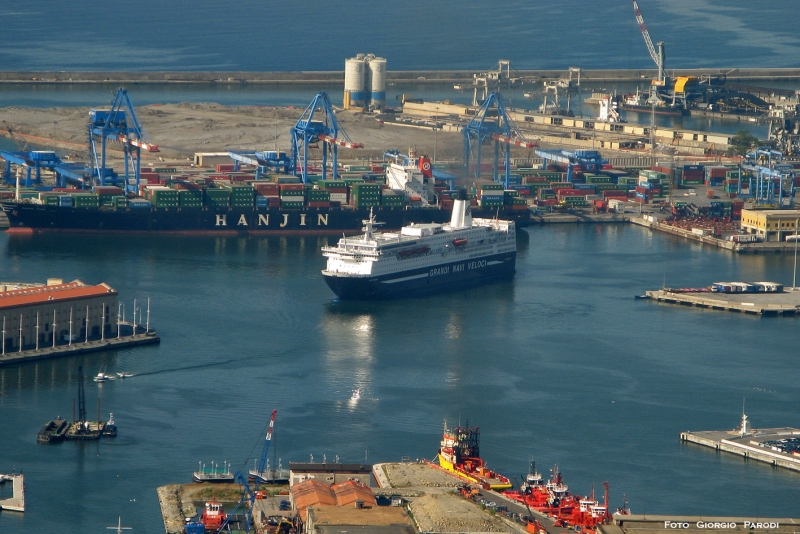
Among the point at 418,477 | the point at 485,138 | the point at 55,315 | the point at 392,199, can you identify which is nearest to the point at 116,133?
the point at 392,199

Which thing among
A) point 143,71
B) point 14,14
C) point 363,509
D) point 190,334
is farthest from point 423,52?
point 363,509

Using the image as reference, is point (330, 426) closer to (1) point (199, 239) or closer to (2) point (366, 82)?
(1) point (199, 239)

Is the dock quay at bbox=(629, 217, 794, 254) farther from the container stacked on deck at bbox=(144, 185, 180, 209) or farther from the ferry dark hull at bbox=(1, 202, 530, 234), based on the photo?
the container stacked on deck at bbox=(144, 185, 180, 209)

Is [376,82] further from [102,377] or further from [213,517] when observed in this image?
[213,517]

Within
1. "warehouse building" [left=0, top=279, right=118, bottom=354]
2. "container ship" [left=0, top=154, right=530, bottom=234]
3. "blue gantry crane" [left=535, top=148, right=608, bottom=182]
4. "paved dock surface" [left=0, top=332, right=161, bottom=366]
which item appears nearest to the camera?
"paved dock surface" [left=0, top=332, right=161, bottom=366]

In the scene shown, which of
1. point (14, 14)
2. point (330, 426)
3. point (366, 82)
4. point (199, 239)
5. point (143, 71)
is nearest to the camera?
point (330, 426)

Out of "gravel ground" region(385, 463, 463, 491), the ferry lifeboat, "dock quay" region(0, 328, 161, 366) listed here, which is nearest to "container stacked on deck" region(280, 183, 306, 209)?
"dock quay" region(0, 328, 161, 366)
